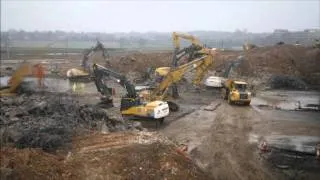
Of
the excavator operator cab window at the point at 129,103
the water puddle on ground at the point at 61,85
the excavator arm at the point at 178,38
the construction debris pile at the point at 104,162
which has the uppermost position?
the excavator arm at the point at 178,38

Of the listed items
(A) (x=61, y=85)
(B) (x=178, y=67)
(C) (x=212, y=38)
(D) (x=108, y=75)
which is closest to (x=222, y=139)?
(D) (x=108, y=75)

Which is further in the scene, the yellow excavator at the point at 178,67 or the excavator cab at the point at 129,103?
the yellow excavator at the point at 178,67

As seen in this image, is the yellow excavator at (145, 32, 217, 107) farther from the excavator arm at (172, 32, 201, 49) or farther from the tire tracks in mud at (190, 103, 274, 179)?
the tire tracks in mud at (190, 103, 274, 179)

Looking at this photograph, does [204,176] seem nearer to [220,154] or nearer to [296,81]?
[220,154]

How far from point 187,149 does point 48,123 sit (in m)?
5.27

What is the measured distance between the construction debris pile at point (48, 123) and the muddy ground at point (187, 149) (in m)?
0.08

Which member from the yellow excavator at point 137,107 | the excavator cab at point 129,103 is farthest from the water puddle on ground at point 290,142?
the excavator cab at point 129,103

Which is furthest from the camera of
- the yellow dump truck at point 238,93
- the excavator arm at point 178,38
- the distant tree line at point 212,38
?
the distant tree line at point 212,38

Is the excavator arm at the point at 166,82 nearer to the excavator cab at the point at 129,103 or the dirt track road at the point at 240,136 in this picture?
the dirt track road at the point at 240,136

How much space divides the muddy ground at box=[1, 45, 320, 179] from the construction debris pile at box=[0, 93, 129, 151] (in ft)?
0.27

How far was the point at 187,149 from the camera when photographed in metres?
16.9

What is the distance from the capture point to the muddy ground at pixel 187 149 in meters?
12.8

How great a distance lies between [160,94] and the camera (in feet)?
87.1

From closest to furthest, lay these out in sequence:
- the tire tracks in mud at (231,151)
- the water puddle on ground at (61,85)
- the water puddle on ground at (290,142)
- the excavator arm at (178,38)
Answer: the tire tracks in mud at (231,151)
the water puddle on ground at (290,142)
the excavator arm at (178,38)
the water puddle on ground at (61,85)
